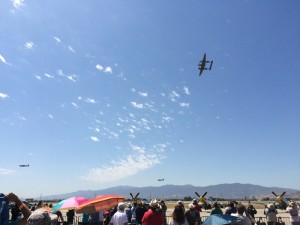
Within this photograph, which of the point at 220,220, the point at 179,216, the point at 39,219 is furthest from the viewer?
the point at 179,216

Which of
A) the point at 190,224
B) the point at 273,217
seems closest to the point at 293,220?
the point at 273,217

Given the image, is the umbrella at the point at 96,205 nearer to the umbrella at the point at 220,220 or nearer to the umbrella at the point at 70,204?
the umbrella at the point at 70,204

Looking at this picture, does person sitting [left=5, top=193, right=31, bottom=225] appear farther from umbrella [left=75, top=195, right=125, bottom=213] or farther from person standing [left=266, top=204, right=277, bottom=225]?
person standing [left=266, top=204, right=277, bottom=225]

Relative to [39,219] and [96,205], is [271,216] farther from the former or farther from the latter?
[39,219]

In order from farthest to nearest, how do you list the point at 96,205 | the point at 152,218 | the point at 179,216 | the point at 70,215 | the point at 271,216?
the point at 70,215 → the point at 271,216 → the point at 96,205 → the point at 179,216 → the point at 152,218

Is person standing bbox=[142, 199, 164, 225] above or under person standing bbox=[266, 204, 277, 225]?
above

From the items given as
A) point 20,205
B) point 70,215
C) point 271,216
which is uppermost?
point 20,205

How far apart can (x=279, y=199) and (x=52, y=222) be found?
118 feet

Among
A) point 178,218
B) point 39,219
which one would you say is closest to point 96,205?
point 178,218

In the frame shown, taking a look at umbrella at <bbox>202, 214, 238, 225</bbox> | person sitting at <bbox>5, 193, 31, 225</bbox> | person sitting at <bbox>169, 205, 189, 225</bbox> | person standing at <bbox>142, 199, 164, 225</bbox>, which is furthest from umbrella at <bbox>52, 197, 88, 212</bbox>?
person sitting at <bbox>5, 193, 31, 225</bbox>

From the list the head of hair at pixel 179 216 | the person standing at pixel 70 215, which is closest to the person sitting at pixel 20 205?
the head of hair at pixel 179 216

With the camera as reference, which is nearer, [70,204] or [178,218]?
[178,218]

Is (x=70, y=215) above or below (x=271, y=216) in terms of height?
above

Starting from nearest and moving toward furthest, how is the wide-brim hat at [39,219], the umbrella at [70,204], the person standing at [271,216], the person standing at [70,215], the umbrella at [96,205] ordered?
the wide-brim hat at [39,219], the umbrella at [96,205], the person standing at [271,216], the umbrella at [70,204], the person standing at [70,215]
